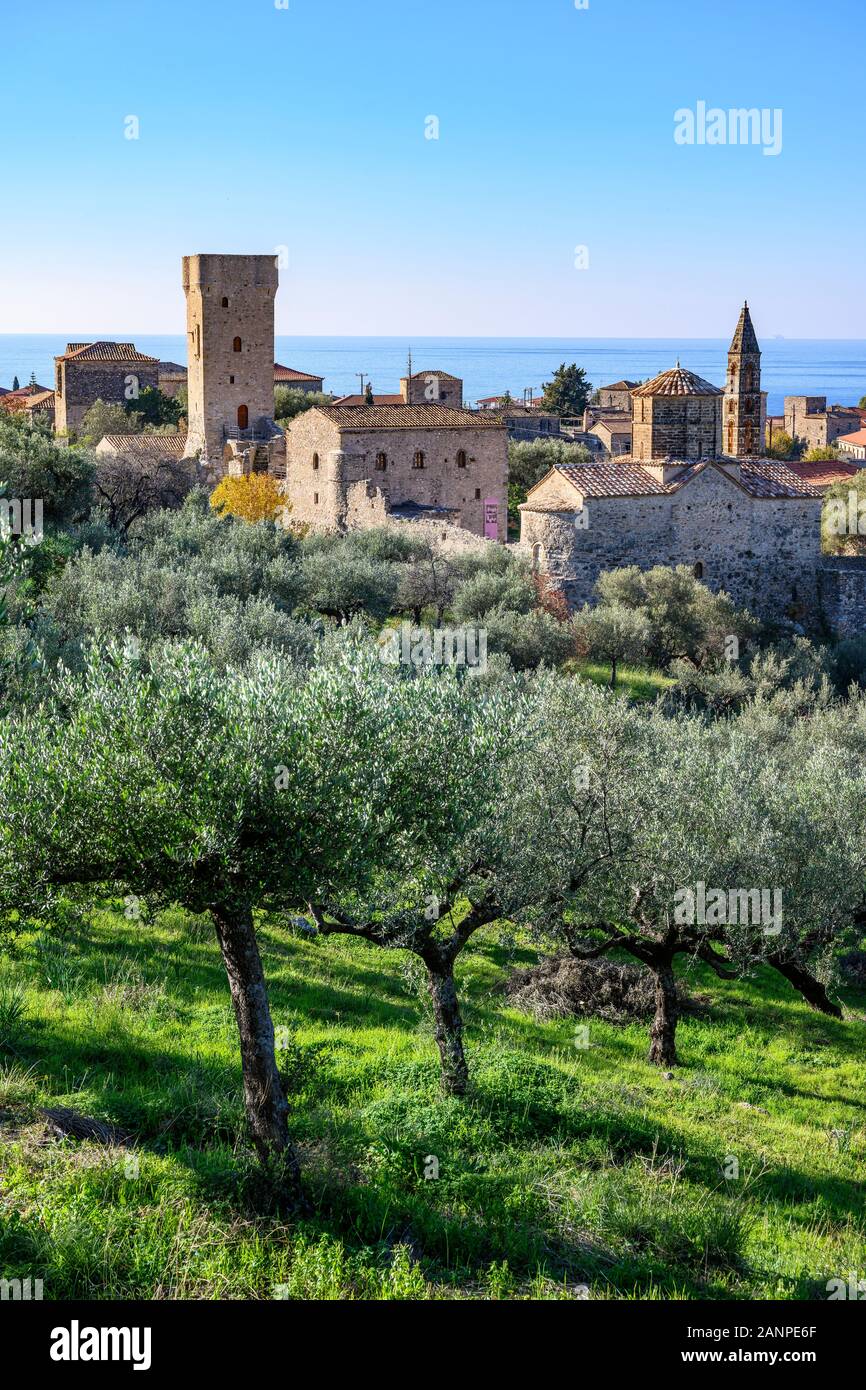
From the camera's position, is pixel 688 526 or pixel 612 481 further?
pixel 688 526

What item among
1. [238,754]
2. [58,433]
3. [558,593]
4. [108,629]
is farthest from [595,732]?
[58,433]

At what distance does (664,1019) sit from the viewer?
12656mm

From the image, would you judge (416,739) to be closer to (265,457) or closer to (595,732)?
(595,732)

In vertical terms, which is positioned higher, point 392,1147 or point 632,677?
point 632,677

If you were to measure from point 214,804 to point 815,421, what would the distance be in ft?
310

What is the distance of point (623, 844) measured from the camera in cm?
1163

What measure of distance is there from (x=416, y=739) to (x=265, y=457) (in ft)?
141

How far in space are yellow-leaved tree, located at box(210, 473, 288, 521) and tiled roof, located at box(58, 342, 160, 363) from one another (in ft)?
94.6

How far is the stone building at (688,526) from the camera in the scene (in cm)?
3491


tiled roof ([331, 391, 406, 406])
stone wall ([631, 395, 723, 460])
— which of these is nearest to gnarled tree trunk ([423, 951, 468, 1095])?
stone wall ([631, 395, 723, 460])

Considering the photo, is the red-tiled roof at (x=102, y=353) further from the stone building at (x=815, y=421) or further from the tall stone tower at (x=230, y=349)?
the stone building at (x=815, y=421)

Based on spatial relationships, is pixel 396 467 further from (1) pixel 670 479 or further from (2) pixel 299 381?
(2) pixel 299 381

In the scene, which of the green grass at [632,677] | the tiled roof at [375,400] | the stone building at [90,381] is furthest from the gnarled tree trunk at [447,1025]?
the stone building at [90,381]

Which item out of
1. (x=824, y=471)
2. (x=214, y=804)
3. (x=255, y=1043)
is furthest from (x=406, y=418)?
(x=214, y=804)
